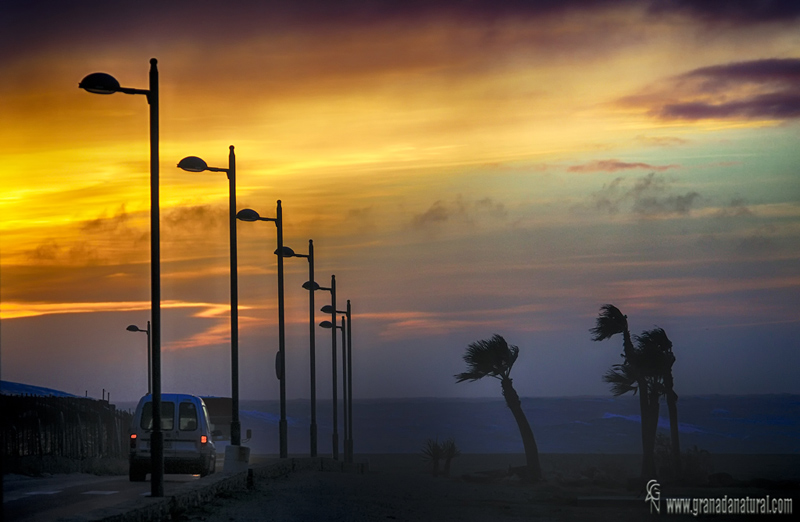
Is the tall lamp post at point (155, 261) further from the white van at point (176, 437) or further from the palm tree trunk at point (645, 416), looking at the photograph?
the palm tree trunk at point (645, 416)

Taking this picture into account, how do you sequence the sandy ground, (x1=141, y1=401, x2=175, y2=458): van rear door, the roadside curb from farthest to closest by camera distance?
1. (x1=141, y1=401, x2=175, y2=458): van rear door
2. the sandy ground
3. the roadside curb

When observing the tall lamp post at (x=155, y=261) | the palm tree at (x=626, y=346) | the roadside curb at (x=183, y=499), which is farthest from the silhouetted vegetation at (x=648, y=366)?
the tall lamp post at (x=155, y=261)

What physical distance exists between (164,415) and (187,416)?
24.8 inches

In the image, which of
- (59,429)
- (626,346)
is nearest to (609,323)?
(626,346)

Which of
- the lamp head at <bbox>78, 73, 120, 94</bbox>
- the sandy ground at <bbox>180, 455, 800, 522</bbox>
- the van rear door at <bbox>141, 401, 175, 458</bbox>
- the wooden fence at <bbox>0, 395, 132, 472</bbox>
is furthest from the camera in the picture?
the wooden fence at <bbox>0, 395, 132, 472</bbox>

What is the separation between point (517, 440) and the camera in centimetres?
16462

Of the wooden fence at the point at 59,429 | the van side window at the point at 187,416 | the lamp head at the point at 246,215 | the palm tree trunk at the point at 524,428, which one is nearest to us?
the van side window at the point at 187,416

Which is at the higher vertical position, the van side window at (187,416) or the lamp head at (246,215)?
the lamp head at (246,215)

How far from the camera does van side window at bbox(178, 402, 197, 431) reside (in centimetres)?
2748

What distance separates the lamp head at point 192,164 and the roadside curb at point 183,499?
23.4ft

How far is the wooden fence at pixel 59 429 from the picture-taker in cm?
3512

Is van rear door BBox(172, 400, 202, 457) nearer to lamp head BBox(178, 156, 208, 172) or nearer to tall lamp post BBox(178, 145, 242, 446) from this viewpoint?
tall lamp post BBox(178, 145, 242, 446)

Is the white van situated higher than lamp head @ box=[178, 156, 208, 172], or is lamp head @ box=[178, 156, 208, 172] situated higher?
lamp head @ box=[178, 156, 208, 172]

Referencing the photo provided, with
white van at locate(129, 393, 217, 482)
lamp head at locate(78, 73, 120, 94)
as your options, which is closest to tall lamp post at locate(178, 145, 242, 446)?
white van at locate(129, 393, 217, 482)
